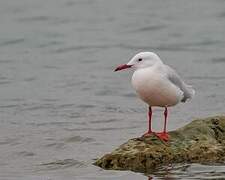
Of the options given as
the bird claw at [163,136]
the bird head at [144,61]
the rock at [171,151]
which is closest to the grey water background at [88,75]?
the rock at [171,151]

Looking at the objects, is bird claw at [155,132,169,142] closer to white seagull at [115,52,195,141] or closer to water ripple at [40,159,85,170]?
white seagull at [115,52,195,141]

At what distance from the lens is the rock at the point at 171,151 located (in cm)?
879

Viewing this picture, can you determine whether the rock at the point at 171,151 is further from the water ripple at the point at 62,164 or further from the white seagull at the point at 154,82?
the water ripple at the point at 62,164

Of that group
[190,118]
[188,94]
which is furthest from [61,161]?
[190,118]

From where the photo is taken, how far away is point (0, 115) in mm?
13227

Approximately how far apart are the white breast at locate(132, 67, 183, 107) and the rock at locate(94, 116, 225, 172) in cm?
50

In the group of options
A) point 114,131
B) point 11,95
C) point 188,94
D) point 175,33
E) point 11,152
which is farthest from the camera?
point 175,33

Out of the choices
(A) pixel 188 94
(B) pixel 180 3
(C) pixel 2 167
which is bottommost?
(C) pixel 2 167

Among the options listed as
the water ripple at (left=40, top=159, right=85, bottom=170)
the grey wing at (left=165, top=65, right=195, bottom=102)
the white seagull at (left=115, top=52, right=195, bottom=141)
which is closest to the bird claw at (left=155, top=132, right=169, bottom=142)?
the white seagull at (left=115, top=52, right=195, bottom=141)

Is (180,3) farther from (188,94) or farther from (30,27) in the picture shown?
(188,94)

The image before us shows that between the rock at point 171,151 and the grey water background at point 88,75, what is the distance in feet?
0.55

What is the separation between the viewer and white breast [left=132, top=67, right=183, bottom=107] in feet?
28.9

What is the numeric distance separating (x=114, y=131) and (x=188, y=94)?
2514 mm

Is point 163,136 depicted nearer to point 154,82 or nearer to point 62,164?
point 154,82
